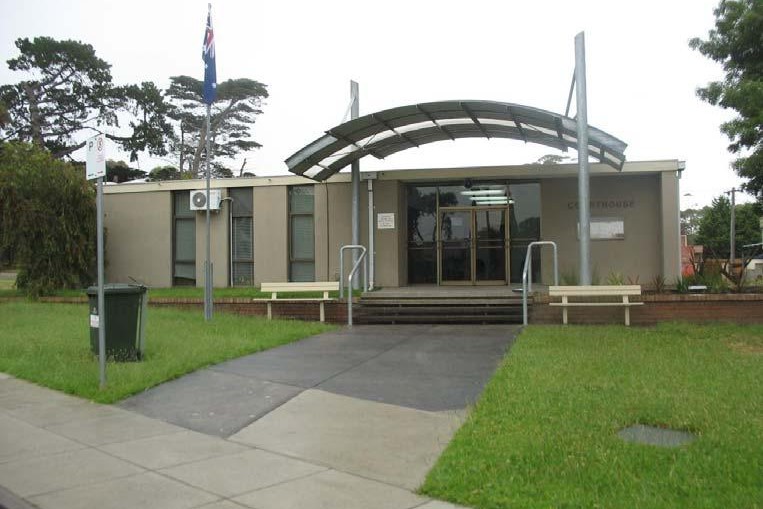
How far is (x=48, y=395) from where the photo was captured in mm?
7801

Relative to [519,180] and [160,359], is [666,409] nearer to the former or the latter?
[160,359]

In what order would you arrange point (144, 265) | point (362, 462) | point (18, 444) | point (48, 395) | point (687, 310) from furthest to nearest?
1. point (144, 265)
2. point (687, 310)
3. point (48, 395)
4. point (18, 444)
5. point (362, 462)

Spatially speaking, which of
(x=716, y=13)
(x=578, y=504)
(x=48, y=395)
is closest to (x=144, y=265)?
(x=48, y=395)

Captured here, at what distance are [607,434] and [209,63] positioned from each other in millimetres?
10842

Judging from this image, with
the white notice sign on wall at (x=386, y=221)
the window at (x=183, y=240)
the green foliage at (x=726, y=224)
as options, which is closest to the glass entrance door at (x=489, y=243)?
the white notice sign on wall at (x=386, y=221)

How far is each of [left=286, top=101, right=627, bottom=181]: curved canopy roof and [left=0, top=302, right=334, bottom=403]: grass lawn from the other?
4.10 metres

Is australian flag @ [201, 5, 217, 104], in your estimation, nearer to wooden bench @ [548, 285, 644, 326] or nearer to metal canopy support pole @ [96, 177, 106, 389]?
metal canopy support pole @ [96, 177, 106, 389]

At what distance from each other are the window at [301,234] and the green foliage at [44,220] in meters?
5.39

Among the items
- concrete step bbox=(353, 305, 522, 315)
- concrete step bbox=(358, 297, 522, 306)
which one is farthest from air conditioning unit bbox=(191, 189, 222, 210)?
Answer: concrete step bbox=(353, 305, 522, 315)

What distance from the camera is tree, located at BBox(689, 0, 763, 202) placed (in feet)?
42.4

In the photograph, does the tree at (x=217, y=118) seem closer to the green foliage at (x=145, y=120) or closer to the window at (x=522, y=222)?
the green foliage at (x=145, y=120)

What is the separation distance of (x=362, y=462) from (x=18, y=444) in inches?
121

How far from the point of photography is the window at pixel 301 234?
60.1 ft

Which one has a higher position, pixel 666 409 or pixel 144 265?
pixel 144 265
